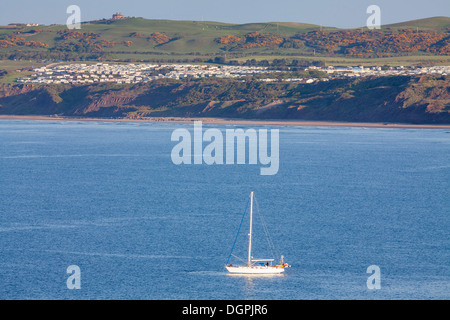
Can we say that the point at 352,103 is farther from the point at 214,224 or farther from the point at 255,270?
the point at 255,270

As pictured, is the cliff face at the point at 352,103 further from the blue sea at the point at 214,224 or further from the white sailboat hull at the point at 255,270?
the white sailboat hull at the point at 255,270

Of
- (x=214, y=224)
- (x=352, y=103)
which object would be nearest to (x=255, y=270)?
(x=214, y=224)

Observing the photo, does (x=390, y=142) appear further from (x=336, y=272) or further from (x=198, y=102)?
(x=336, y=272)

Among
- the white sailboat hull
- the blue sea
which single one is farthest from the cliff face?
the white sailboat hull

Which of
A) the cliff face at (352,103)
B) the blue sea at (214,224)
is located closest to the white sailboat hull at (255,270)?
the blue sea at (214,224)
